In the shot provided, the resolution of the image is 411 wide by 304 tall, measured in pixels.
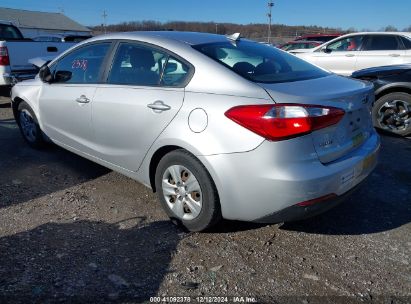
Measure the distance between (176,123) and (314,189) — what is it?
1164 millimetres

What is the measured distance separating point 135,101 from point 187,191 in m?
0.93

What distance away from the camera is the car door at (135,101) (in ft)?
10.4

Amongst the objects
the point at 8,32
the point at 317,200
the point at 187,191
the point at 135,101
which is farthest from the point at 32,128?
the point at 8,32

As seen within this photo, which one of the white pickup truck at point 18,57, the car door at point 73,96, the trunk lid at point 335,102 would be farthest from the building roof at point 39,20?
the trunk lid at point 335,102

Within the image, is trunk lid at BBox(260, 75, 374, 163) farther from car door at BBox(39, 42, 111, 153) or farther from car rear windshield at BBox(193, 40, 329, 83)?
car door at BBox(39, 42, 111, 153)

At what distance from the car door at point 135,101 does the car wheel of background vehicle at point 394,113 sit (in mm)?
4234

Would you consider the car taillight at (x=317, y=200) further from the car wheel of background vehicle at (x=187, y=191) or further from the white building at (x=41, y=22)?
the white building at (x=41, y=22)

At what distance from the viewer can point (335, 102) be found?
2783 millimetres

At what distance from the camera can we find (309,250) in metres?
3.04

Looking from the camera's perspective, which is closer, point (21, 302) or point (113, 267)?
point (21, 302)

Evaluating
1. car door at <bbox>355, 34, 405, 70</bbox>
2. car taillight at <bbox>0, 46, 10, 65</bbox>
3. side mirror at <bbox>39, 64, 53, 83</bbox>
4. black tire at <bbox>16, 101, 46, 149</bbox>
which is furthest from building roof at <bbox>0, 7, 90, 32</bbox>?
side mirror at <bbox>39, 64, 53, 83</bbox>

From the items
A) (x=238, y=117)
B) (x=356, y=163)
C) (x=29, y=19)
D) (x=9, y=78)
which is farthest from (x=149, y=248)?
(x=29, y=19)

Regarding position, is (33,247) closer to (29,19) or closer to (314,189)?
(314,189)

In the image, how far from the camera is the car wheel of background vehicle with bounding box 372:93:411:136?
6.02 metres
